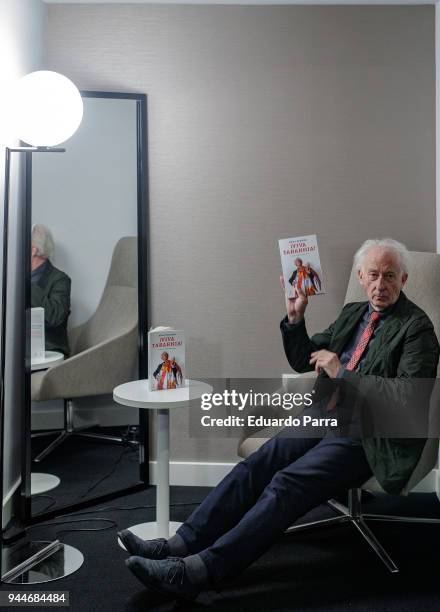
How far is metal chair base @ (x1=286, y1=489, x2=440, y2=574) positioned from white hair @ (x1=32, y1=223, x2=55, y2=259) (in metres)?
1.48

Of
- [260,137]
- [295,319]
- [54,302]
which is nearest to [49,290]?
[54,302]

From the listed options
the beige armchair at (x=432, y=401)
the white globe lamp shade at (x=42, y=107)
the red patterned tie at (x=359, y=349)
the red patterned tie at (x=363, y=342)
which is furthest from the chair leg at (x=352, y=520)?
the white globe lamp shade at (x=42, y=107)

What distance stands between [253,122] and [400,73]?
69cm

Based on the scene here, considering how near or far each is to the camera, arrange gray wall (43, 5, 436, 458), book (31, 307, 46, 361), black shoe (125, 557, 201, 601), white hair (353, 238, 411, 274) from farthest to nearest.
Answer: gray wall (43, 5, 436, 458)
book (31, 307, 46, 361)
white hair (353, 238, 411, 274)
black shoe (125, 557, 201, 601)

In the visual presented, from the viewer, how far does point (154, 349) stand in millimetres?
2475

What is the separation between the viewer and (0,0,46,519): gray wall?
2535mm

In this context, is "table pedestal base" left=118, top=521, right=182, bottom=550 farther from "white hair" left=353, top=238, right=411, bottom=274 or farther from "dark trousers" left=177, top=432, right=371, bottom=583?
"white hair" left=353, top=238, right=411, bottom=274

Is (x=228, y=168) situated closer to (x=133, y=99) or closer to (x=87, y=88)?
(x=133, y=99)

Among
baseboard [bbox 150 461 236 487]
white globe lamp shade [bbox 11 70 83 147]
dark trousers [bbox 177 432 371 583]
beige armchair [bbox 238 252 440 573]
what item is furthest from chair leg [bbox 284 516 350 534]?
white globe lamp shade [bbox 11 70 83 147]

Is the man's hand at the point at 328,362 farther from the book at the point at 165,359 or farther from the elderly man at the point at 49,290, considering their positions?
the elderly man at the point at 49,290

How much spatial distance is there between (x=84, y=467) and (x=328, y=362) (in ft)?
4.11

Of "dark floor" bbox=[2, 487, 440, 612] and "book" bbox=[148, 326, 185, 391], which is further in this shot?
"book" bbox=[148, 326, 185, 391]

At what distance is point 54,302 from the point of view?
9.12 feet

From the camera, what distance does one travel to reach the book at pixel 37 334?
2.70 meters
